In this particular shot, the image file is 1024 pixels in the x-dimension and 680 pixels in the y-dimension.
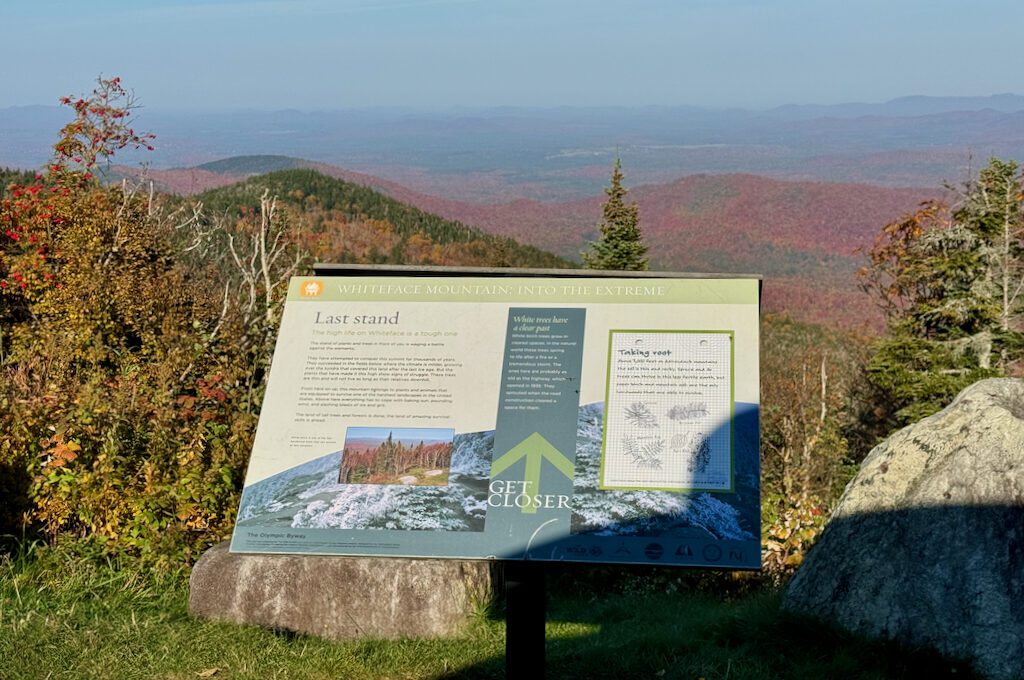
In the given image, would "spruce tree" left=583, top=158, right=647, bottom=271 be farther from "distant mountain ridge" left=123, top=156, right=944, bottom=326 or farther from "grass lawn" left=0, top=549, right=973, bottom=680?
"distant mountain ridge" left=123, top=156, right=944, bottom=326

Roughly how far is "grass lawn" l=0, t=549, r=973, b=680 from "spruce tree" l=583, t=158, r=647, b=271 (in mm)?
19293

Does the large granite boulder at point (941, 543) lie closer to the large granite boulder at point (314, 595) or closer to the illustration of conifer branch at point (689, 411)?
the illustration of conifer branch at point (689, 411)

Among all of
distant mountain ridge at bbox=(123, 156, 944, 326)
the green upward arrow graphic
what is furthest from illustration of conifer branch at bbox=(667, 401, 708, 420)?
distant mountain ridge at bbox=(123, 156, 944, 326)

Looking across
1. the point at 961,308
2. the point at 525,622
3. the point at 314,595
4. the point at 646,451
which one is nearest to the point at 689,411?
the point at 646,451

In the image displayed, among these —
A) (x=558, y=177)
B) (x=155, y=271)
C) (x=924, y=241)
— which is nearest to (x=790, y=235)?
(x=558, y=177)

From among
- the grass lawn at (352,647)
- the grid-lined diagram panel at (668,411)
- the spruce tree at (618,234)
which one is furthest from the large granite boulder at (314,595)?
the spruce tree at (618,234)

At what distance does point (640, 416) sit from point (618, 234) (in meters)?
21.4

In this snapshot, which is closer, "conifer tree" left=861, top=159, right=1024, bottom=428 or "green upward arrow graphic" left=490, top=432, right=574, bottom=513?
"green upward arrow graphic" left=490, top=432, right=574, bottom=513

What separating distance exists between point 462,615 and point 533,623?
144cm

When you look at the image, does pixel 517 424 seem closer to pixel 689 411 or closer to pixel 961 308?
pixel 689 411

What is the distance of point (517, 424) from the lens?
3.89 m

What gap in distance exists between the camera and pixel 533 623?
12.4ft

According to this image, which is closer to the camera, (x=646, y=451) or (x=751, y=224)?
(x=646, y=451)

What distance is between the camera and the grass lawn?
426cm
